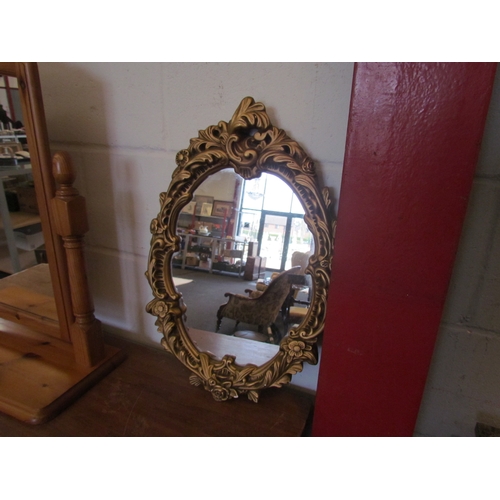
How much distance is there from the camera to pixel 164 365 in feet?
2.34

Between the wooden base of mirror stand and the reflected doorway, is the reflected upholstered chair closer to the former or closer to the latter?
the reflected doorway

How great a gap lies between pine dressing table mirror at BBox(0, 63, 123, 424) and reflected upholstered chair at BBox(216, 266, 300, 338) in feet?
0.98

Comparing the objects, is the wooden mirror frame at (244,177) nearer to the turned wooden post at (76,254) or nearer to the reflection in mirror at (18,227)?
the turned wooden post at (76,254)

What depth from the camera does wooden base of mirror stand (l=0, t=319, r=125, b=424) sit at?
0.57 meters

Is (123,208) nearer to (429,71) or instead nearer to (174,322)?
(174,322)

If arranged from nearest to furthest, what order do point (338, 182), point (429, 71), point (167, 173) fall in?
point (429, 71) < point (338, 182) < point (167, 173)

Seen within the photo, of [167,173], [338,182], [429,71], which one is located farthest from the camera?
[167,173]

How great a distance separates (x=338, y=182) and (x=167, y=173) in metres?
0.34

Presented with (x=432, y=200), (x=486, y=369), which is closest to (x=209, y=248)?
(x=432, y=200)

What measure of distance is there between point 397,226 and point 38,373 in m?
0.74

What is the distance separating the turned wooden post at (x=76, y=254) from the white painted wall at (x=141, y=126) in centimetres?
12

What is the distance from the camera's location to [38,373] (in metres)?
0.65

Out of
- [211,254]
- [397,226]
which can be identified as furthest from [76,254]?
[397,226]

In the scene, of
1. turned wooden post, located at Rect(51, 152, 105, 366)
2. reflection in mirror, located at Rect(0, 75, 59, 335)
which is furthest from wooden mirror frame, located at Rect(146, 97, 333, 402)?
reflection in mirror, located at Rect(0, 75, 59, 335)
